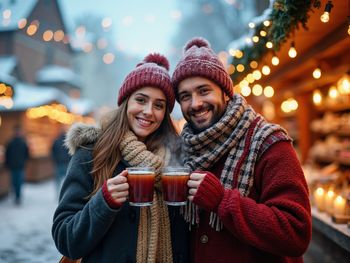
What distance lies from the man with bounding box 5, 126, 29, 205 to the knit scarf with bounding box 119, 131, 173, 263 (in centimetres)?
878

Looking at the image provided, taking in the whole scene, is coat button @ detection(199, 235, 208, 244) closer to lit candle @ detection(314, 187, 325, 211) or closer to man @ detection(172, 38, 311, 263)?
man @ detection(172, 38, 311, 263)

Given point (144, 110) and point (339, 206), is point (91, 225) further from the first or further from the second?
point (339, 206)

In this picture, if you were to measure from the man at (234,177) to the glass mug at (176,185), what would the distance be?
7cm

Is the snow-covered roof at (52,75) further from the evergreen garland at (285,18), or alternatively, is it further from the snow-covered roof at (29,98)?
the evergreen garland at (285,18)

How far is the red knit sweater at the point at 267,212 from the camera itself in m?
1.80

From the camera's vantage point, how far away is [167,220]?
7.40ft

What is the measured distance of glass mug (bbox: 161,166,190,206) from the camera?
1988 mm

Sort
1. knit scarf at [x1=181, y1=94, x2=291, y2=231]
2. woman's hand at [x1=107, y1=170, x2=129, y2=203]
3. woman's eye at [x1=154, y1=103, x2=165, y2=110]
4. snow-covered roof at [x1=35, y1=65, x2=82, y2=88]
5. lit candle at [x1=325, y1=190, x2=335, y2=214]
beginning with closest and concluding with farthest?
1. woman's hand at [x1=107, y1=170, x2=129, y2=203]
2. knit scarf at [x1=181, y1=94, x2=291, y2=231]
3. woman's eye at [x1=154, y1=103, x2=165, y2=110]
4. lit candle at [x1=325, y1=190, x2=335, y2=214]
5. snow-covered roof at [x1=35, y1=65, x2=82, y2=88]

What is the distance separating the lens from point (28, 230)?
289 inches

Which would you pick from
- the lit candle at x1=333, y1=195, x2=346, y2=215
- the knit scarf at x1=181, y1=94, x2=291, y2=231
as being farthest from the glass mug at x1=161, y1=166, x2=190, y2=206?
the lit candle at x1=333, y1=195, x2=346, y2=215

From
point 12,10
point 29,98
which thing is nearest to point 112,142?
point 12,10

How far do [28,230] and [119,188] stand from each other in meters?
6.29

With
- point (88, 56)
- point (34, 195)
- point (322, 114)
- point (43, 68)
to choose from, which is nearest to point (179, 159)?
point (322, 114)

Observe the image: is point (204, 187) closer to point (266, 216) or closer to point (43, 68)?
point (266, 216)
